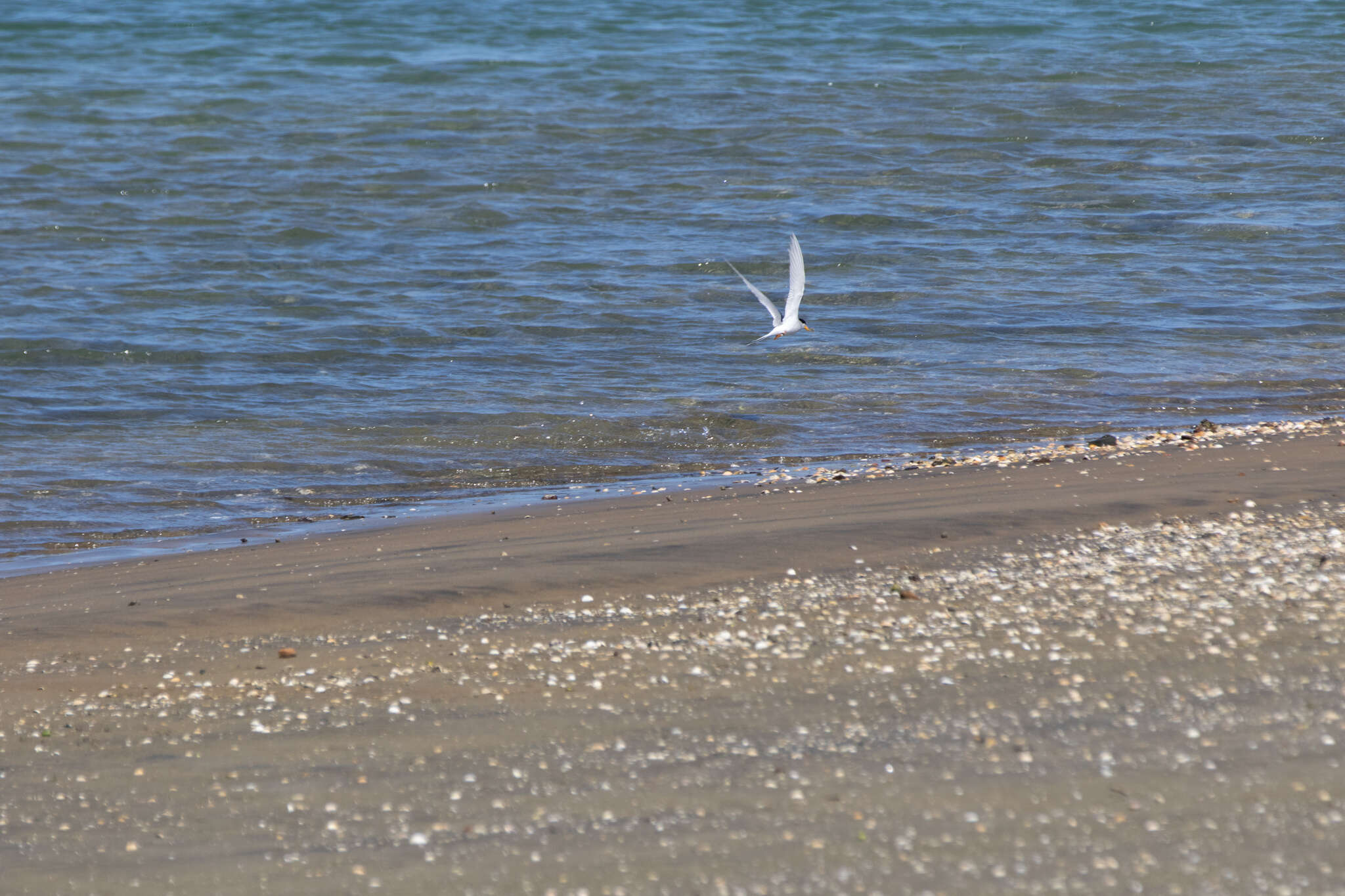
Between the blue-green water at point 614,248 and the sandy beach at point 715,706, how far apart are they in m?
1.97

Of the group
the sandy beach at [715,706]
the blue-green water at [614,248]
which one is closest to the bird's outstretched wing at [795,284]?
the sandy beach at [715,706]

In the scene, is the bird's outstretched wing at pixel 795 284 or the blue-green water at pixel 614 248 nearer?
the bird's outstretched wing at pixel 795 284

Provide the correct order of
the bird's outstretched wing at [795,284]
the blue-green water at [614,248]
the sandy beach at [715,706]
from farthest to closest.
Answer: the blue-green water at [614,248], the bird's outstretched wing at [795,284], the sandy beach at [715,706]

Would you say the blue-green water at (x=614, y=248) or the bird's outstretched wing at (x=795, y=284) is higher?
the bird's outstretched wing at (x=795, y=284)

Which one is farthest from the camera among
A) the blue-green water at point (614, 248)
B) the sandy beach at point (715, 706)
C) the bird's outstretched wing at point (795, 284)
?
the blue-green water at point (614, 248)

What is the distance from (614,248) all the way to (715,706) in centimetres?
914

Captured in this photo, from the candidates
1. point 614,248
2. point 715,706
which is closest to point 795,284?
point 715,706

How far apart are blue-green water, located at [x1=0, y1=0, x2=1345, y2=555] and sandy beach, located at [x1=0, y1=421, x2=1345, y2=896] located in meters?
1.97

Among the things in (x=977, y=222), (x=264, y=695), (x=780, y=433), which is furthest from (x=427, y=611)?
(x=977, y=222)

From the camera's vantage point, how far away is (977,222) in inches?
548

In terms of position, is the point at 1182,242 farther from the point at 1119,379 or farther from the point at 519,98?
the point at 519,98

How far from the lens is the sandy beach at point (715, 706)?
143 inches

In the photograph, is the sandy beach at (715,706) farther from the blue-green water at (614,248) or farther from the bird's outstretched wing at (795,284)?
the blue-green water at (614,248)

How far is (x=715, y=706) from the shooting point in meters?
4.39
